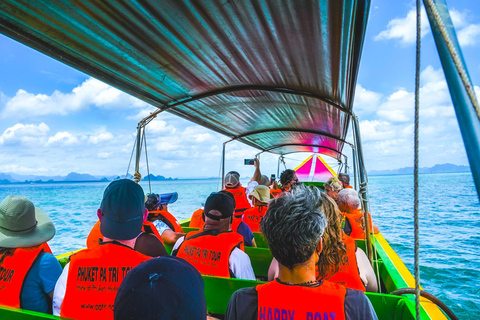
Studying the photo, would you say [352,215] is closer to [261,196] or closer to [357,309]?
[261,196]

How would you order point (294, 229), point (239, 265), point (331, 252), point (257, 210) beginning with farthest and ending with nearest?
point (257, 210) → point (239, 265) → point (331, 252) → point (294, 229)

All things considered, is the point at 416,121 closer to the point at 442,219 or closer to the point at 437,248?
the point at 437,248

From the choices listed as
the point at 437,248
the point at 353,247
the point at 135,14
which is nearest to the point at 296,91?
the point at 135,14

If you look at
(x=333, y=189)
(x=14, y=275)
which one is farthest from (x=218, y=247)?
(x=333, y=189)

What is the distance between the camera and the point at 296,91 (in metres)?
4.17

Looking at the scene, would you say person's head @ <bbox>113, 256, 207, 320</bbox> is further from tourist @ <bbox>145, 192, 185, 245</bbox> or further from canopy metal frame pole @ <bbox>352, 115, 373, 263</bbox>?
tourist @ <bbox>145, 192, 185, 245</bbox>

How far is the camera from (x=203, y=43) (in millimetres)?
2969

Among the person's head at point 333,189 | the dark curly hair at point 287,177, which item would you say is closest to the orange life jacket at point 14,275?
the dark curly hair at point 287,177

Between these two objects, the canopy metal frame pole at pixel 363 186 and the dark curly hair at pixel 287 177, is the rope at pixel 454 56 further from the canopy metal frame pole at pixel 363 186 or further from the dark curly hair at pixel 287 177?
the dark curly hair at pixel 287 177

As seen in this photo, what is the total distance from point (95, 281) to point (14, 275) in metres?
0.69

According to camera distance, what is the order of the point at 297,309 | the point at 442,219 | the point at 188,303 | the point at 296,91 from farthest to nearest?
1. the point at 442,219
2. the point at 296,91
3. the point at 297,309
4. the point at 188,303

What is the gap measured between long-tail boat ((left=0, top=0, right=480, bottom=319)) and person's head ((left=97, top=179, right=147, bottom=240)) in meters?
0.52

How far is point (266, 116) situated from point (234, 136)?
6.58ft

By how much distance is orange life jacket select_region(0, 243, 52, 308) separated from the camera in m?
1.84
